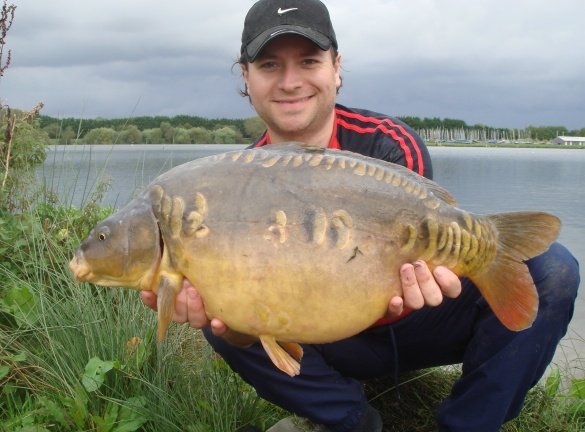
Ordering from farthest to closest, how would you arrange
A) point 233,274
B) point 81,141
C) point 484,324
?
point 81,141
point 484,324
point 233,274

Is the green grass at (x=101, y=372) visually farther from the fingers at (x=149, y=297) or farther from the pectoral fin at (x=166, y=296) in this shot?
the pectoral fin at (x=166, y=296)

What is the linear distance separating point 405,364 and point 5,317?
167cm

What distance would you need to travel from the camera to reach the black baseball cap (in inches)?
93.7

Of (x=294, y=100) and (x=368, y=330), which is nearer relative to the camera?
(x=368, y=330)

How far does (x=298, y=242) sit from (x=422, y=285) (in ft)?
1.29

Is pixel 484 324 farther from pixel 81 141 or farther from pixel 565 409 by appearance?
pixel 81 141

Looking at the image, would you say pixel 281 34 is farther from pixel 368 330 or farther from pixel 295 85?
pixel 368 330

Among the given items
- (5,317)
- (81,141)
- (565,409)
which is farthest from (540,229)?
(81,141)

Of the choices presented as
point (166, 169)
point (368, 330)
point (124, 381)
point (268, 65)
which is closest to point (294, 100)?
point (268, 65)

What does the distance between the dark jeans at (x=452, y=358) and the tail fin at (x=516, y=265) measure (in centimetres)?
28

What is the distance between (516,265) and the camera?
1850 mm

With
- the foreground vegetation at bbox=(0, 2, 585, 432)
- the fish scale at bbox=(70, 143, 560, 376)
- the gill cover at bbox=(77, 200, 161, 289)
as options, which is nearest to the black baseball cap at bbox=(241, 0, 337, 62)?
the fish scale at bbox=(70, 143, 560, 376)

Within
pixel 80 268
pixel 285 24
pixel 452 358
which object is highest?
pixel 285 24

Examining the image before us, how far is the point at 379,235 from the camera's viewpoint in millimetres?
1745
